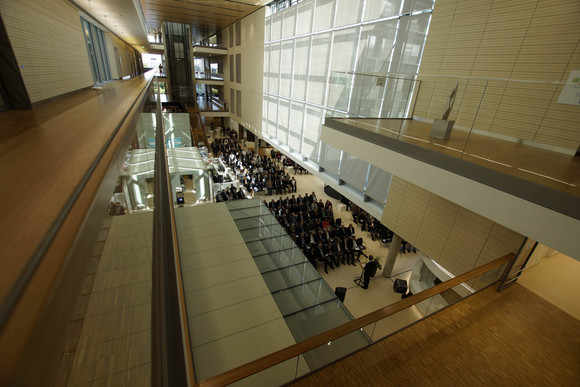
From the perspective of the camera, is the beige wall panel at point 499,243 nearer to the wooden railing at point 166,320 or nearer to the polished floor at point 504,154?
the polished floor at point 504,154

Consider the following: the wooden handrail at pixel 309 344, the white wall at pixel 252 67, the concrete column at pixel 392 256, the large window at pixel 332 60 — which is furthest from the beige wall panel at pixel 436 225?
the white wall at pixel 252 67

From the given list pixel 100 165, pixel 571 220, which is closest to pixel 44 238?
pixel 100 165

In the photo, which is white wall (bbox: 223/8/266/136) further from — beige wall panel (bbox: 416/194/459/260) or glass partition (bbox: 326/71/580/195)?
beige wall panel (bbox: 416/194/459/260)

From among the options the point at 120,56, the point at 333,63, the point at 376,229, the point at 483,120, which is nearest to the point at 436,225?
the point at 483,120

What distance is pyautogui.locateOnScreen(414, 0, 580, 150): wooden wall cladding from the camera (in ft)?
13.8

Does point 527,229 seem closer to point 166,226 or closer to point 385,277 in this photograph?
point 166,226

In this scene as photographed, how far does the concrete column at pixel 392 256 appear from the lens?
805cm

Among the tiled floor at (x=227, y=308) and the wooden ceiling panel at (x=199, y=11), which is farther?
the wooden ceiling panel at (x=199, y=11)

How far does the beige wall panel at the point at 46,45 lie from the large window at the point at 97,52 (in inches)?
48.0

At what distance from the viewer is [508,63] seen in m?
4.89

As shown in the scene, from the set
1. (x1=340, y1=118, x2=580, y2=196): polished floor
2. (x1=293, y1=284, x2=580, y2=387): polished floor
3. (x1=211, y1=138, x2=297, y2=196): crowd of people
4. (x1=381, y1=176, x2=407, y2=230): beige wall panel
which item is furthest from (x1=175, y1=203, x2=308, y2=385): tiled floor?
(x1=211, y1=138, x2=297, y2=196): crowd of people

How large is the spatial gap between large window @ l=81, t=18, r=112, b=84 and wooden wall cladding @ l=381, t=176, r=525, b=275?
7654 mm

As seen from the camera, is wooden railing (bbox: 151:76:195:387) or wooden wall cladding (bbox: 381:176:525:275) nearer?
wooden railing (bbox: 151:76:195:387)

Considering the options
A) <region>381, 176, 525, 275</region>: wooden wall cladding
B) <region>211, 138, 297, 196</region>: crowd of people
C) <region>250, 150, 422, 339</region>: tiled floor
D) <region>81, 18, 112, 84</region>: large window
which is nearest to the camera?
<region>381, 176, 525, 275</region>: wooden wall cladding
